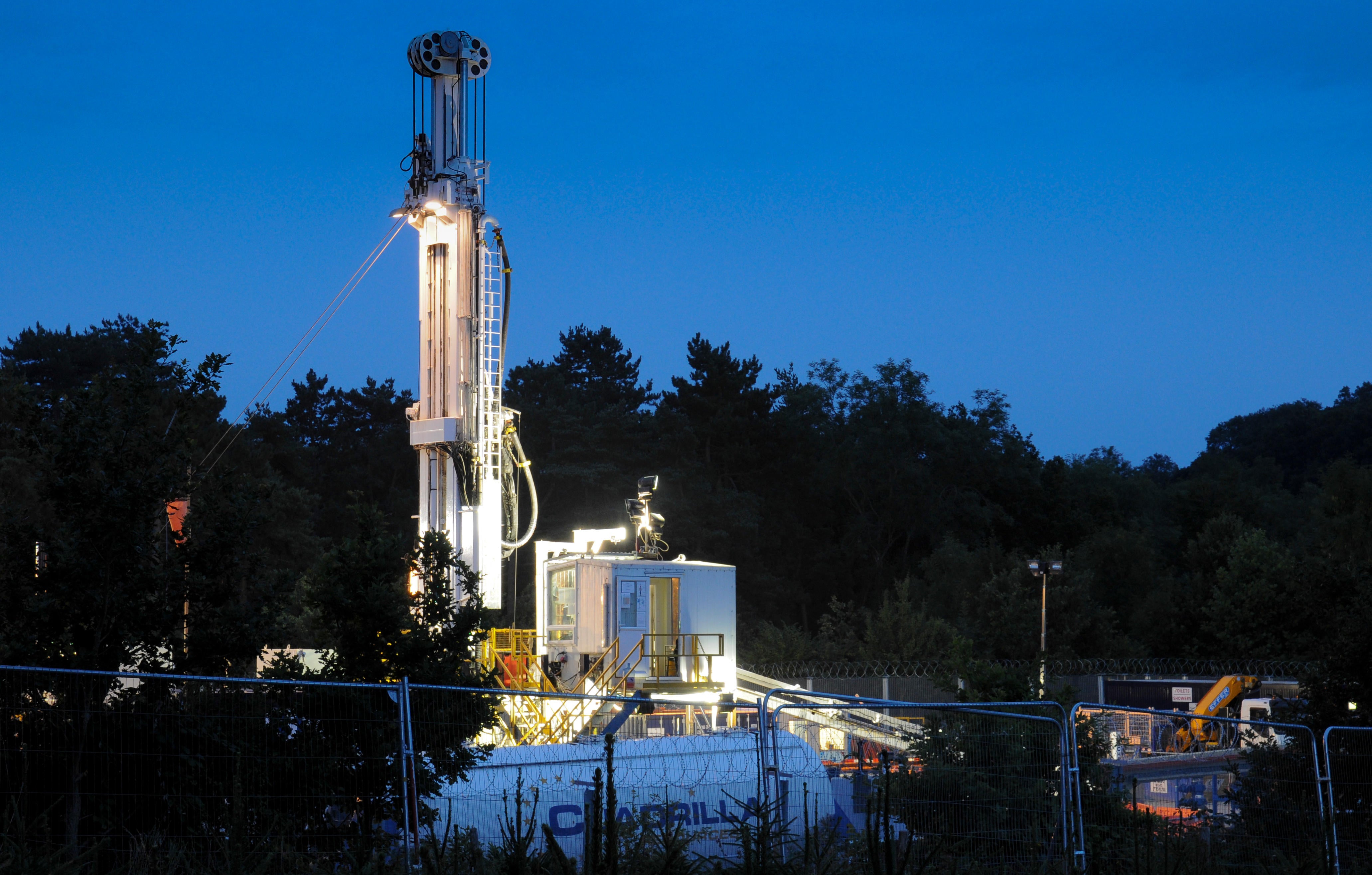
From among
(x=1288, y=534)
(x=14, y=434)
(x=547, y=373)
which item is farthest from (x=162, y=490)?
(x=1288, y=534)

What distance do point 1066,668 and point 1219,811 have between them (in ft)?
81.9

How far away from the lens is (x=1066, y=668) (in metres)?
40.4

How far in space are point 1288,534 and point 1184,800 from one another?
62.1 meters

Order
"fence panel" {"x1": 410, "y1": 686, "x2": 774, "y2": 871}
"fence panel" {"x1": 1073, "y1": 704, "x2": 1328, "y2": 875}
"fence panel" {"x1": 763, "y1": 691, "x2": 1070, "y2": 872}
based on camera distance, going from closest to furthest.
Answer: "fence panel" {"x1": 410, "y1": 686, "x2": 774, "y2": 871} → "fence panel" {"x1": 1073, "y1": 704, "x2": 1328, "y2": 875} → "fence panel" {"x1": 763, "y1": 691, "x2": 1070, "y2": 872}

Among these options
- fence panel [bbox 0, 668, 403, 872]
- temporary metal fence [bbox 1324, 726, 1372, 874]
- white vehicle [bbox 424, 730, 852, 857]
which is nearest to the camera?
fence panel [bbox 0, 668, 403, 872]

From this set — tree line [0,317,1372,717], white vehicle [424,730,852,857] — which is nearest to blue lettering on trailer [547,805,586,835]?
white vehicle [424,730,852,857]

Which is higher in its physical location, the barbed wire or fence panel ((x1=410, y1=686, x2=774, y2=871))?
fence panel ((x1=410, y1=686, x2=774, y2=871))

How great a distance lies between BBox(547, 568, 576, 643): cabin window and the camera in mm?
22875

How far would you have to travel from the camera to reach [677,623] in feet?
73.6

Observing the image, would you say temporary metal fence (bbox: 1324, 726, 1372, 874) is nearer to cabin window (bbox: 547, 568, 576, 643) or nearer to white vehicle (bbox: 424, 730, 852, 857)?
white vehicle (bbox: 424, 730, 852, 857)

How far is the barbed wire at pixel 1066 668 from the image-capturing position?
3891 cm

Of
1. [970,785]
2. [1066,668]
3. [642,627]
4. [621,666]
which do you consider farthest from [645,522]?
[1066,668]

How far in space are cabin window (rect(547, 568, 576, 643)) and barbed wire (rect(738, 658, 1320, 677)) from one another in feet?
48.6

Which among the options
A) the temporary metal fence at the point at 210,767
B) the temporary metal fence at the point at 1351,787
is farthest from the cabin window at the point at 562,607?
the temporary metal fence at the point at 1351,787
